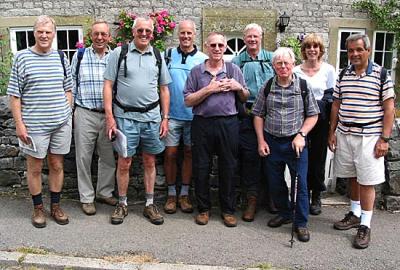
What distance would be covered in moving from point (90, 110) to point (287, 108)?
1.99 m

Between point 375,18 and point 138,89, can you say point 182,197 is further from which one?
point 375,18

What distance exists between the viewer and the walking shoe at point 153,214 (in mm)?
4360

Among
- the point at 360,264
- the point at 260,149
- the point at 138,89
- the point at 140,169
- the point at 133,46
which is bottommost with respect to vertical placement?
the point at 360,264

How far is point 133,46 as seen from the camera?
163 inches

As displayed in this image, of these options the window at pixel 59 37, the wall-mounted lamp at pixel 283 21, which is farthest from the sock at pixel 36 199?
the wall-mounted lamp at pixel 283 21

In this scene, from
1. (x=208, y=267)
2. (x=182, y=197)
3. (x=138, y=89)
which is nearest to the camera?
(x=208, y=267)

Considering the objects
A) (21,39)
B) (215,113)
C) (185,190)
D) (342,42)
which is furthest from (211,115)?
(21,39)

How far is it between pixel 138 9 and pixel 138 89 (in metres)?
6.55

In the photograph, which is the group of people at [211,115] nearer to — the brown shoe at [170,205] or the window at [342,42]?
the brown shoe at [170,205]

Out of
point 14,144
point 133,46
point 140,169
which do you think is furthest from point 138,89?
point 14,144

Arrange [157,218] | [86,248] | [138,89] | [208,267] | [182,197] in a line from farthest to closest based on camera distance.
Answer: [182,197]
[157,218]
[138,89]
[86,248]
[208,267]

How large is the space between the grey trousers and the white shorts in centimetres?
240

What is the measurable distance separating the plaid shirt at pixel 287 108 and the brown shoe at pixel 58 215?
223 centimetres

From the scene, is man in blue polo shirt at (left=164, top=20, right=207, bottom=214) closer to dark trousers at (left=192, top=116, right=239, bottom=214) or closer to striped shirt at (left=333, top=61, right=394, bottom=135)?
dark trousers at (left=192, top=116, right=239, bottom=214)
